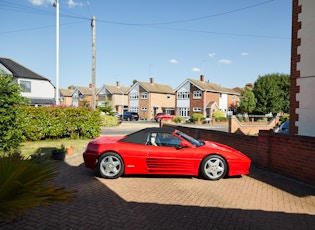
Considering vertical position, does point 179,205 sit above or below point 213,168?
below

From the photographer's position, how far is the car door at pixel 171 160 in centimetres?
634

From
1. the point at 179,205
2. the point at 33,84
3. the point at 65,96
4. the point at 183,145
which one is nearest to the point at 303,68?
the point at 183,145

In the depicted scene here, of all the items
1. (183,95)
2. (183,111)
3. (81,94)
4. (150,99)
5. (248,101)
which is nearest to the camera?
(248,101)

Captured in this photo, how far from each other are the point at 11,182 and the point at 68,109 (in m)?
12.7

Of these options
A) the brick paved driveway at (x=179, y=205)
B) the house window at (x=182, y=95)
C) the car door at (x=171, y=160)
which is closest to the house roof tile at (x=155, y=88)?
the house window at (x=182, y=95)

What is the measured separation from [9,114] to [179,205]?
7.39 metres

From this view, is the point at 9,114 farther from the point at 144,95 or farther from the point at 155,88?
the point at 155,88

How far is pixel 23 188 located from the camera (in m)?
2.10

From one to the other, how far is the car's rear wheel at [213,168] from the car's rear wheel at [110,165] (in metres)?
2.16

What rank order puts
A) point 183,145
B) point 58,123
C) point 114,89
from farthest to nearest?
point 114,89
point 58,123
point 183,145

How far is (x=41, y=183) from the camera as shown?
7.70 ft

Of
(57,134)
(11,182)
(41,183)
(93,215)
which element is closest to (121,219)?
(93,215)

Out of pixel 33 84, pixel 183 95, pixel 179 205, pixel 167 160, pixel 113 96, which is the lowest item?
pixel 179 205

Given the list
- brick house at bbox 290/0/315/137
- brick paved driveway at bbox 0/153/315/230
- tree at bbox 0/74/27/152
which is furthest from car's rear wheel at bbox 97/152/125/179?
brick house at bbox 290/0/315/137
